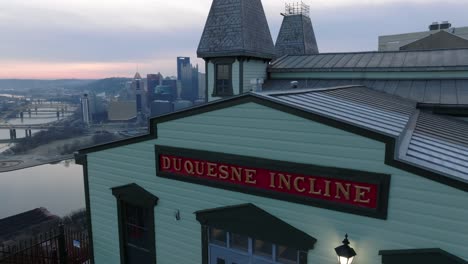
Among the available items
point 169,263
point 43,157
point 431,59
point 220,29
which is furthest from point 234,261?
point 43,157

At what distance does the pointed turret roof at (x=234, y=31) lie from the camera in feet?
61.7

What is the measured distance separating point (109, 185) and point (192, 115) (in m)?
4.77

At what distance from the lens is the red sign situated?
268 inches

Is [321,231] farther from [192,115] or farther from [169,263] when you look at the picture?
[169,263]

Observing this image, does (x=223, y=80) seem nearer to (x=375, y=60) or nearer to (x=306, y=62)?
(x=306, y=62)

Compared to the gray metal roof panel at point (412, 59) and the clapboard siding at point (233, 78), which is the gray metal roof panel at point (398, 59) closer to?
the gray metal roof panel at point (412, 59)

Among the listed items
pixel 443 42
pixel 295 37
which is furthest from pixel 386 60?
pixel 443 42

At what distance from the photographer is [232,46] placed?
18.9 meters

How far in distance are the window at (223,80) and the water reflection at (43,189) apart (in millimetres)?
46124

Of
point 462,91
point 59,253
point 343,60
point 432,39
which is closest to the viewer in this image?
point 59,253

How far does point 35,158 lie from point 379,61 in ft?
389

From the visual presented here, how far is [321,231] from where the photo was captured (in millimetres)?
7418

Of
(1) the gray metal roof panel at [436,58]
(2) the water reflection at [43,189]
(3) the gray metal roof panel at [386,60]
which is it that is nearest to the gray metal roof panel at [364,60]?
(3) the gray metal roof panel at [386,60]

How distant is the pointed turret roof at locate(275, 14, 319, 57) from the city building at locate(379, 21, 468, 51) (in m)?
15.6
